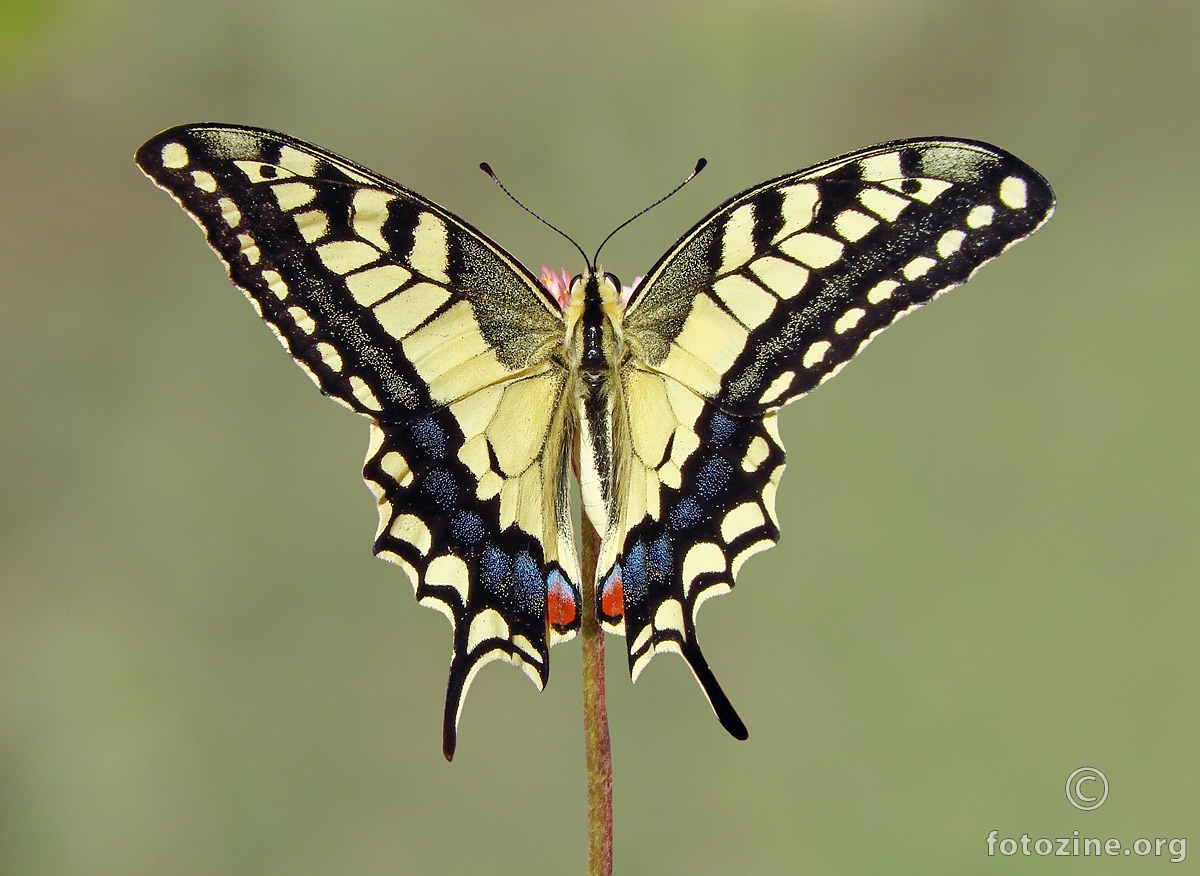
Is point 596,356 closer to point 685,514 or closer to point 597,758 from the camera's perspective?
point 685,514

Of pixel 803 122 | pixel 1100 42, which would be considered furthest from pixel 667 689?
pixel 1100 42

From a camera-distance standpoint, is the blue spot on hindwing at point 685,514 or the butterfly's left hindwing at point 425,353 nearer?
the butterfly's left hindwing at point 425,353

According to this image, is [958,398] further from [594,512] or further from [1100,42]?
[594,512]

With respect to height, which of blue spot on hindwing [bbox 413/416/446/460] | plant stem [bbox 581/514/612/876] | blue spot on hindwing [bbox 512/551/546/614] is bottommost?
plant stem [bbox 581/514/612/876]

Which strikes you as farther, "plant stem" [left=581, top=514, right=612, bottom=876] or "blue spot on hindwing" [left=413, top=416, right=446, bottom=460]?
"blue spot on hindwing" [left=413, top=416, right=446, bottom=460]

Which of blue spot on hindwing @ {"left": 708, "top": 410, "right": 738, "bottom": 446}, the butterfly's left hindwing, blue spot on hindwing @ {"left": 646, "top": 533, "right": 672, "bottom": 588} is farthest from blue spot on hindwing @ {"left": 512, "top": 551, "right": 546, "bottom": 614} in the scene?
blue spot on hindwing @ {"left": 708, "top": 410, "right": 738, "bottom": 446}

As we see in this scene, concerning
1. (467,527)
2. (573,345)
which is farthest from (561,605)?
(573,345)

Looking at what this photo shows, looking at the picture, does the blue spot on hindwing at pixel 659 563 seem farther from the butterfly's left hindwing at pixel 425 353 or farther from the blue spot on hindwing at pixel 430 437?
the blue spot on hindwing at pixel 430 437

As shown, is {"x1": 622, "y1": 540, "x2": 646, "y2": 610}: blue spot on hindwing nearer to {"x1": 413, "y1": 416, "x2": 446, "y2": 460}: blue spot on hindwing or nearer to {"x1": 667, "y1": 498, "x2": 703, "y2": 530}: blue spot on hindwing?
{"x1": 667, "y1": 498, "x2": 703, "y2": 530}: blue spot on hindwing

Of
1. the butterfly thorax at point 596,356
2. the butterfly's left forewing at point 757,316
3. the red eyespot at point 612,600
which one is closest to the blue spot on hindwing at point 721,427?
the butterfly's left forewing at point 757,316
